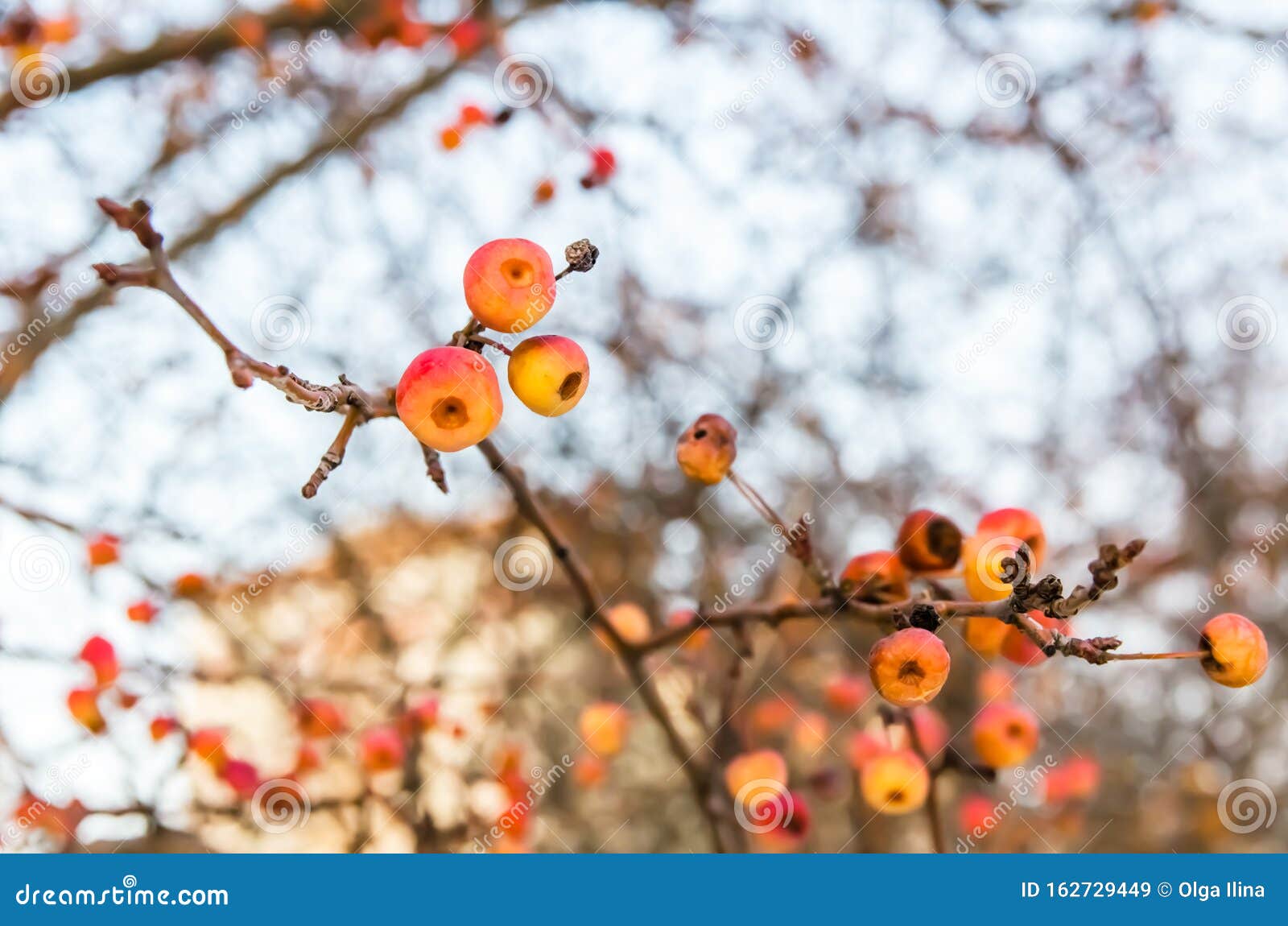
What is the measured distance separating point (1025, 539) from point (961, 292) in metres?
2.45

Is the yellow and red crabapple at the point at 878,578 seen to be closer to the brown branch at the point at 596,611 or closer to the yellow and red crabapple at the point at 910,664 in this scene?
the yellow and red crabapple at the point at 910,664

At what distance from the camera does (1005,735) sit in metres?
2.65

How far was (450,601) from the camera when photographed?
526 cm

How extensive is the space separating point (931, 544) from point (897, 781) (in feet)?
3.52

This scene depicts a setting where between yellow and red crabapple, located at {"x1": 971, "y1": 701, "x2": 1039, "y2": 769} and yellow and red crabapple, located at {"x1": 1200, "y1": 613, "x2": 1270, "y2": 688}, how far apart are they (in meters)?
1.02

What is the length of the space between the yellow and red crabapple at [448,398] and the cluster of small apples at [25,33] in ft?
9.59

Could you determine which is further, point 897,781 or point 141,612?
point 141,612

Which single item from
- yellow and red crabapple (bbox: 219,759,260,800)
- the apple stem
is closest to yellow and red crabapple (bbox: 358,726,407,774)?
yellow and red crabapple (bbox: 219,759,260,800)

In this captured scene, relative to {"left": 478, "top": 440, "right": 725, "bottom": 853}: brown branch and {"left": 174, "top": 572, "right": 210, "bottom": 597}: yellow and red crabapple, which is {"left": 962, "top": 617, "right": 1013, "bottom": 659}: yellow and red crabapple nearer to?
{"left": 478, "top": 440, "right": 725, "bottom": 853}: brown branch

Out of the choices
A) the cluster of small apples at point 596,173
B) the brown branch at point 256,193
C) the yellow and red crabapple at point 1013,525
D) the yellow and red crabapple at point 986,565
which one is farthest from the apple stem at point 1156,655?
the brown branch at point 256,193

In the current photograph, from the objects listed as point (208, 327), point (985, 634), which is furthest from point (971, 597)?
point (208, 327)

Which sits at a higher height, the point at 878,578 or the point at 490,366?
the point at 490,366

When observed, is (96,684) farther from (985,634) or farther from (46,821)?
(985,634)

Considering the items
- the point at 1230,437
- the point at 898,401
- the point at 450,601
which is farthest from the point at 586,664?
the point at 1230,437
